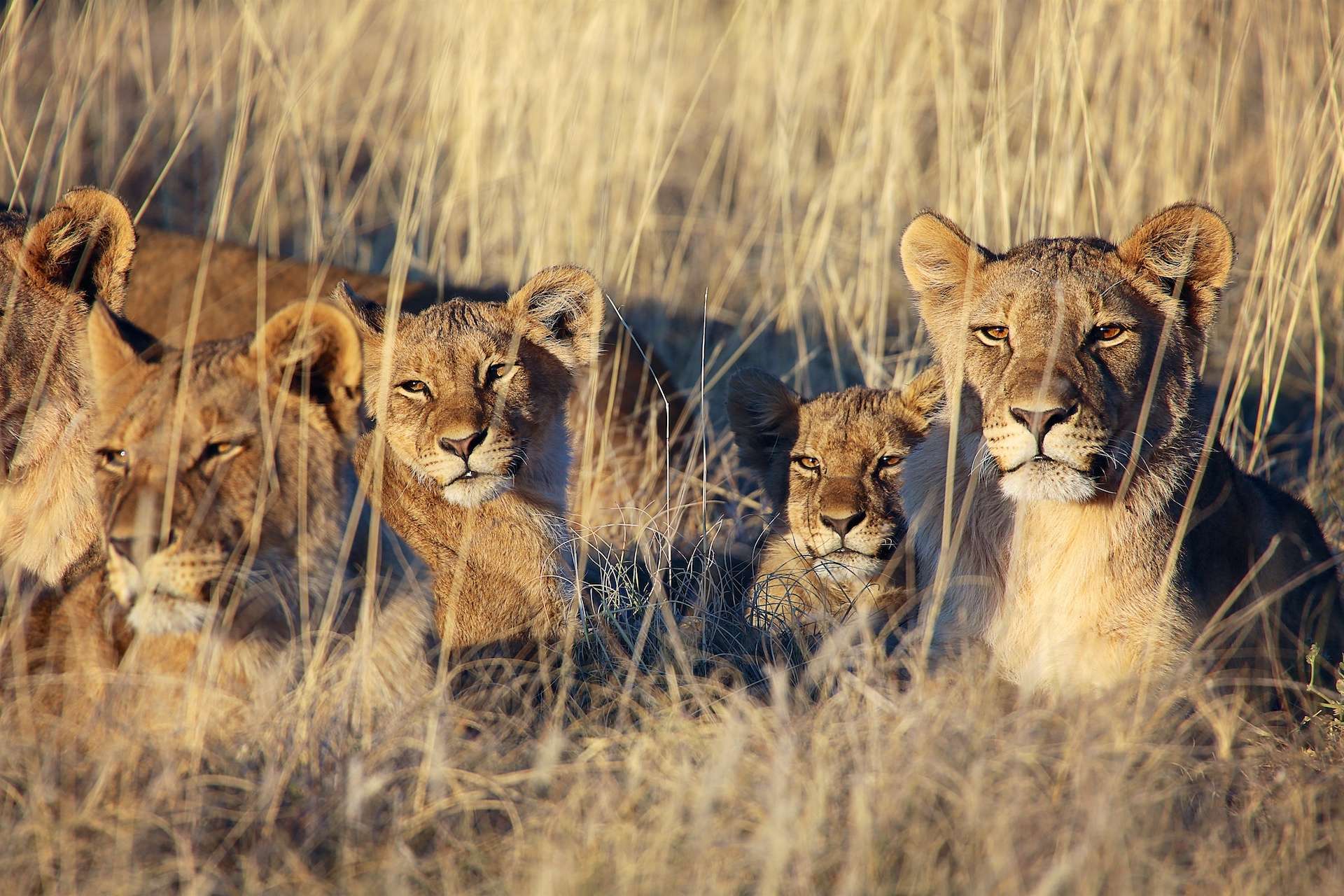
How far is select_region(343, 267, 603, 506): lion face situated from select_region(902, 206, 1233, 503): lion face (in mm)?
1203

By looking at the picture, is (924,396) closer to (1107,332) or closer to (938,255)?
(938,255)

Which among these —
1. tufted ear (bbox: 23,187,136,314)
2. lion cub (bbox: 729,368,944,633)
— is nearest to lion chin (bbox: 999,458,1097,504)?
lion cub (bbox: 729,368,944,633)

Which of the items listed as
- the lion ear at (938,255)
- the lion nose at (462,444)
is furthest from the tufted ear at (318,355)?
the lion ear at (938,255)

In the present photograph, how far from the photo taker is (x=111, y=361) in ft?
9.55

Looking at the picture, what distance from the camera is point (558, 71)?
624 centimetres

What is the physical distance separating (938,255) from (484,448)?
1.40m

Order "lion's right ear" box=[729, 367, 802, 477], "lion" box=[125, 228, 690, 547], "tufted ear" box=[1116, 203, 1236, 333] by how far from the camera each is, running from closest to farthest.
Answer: "tufted ear" box=[1116, 203, 1236, 333] < "lion's right ear" box=[729, 367, 802, 477] < "lion" box=[125, 228, 690, 547]

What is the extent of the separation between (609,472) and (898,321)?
8.57 ft

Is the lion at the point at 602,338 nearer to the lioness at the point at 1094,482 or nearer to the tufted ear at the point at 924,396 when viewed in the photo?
the tufted ear at the point at 924,396

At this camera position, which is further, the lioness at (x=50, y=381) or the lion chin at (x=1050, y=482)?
the lioness at (x=50, y=381)

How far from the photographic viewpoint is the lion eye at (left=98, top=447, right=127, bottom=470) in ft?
9.15

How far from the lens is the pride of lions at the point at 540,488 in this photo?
2.78 meters

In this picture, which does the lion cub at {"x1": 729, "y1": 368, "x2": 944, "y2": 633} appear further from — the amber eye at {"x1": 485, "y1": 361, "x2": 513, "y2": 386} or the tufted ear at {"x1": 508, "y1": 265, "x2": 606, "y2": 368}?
the amber eye at {"x1": 485, "y1": 361, "x2": 513, "y2": 386}

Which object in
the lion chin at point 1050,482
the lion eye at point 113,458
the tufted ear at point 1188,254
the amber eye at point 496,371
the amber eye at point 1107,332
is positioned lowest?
the amber eye at point 496,371
